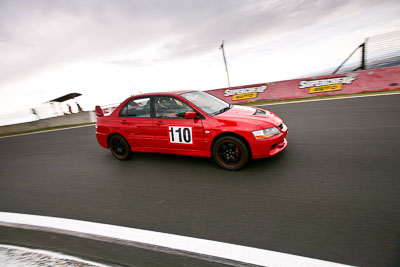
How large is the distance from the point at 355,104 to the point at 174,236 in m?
8.43

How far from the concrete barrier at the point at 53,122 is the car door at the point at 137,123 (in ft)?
37.0

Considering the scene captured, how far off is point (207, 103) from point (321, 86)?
9.60 m

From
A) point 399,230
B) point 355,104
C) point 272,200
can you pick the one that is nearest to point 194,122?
point 272,200

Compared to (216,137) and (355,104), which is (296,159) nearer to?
(216,137)

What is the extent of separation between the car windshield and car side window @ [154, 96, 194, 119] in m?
0.20

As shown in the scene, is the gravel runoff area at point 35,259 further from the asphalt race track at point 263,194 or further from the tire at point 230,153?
the tire at point 230,153

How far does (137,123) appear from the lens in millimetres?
4742

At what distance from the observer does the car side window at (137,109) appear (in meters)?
4.70

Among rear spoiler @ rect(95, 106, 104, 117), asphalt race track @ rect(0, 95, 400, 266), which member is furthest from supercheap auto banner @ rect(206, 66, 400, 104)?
rear spoiler @ rect(95, 106, 104, 117)

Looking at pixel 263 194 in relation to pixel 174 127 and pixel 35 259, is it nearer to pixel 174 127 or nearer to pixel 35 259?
pixel 174 127

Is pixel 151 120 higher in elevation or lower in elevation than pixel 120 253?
higher

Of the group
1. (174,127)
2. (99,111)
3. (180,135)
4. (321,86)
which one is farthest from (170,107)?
(321,86)

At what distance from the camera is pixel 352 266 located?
6.04 ft

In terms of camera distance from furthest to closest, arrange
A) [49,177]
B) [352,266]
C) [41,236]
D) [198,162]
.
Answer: [49,177] < [198,162] < [41,236] < [352,266]
